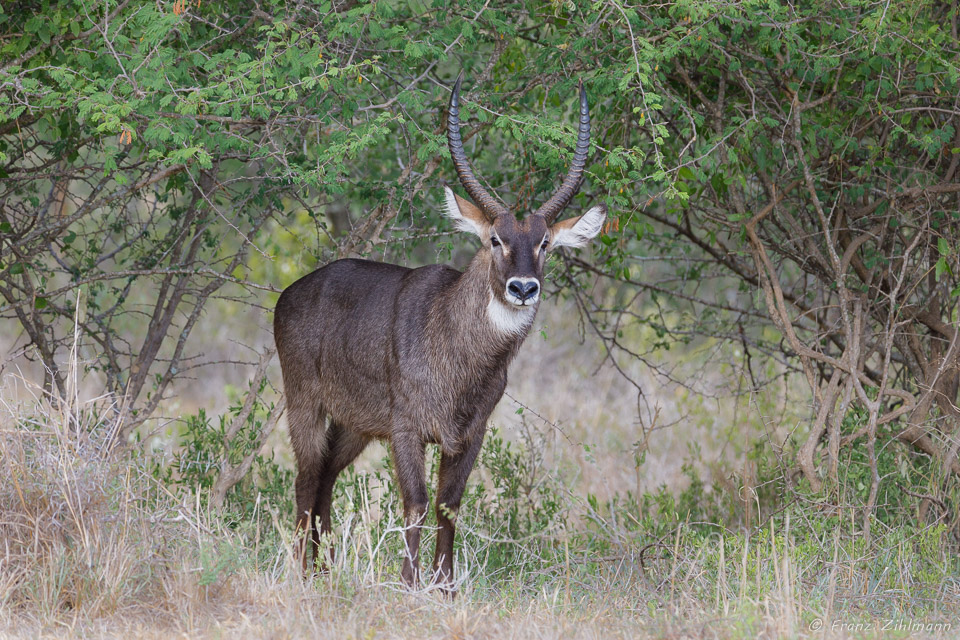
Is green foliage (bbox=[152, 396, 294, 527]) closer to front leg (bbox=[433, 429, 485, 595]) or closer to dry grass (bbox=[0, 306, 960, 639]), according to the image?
dry grass (bbox=[0, 306, 960, 639])

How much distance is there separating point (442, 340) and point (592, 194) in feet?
6.14

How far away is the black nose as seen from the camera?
4914mm

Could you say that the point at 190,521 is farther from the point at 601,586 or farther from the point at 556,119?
the point at 556,119

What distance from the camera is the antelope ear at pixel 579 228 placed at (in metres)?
5.40

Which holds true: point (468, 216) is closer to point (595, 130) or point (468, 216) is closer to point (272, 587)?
point (595, 130)

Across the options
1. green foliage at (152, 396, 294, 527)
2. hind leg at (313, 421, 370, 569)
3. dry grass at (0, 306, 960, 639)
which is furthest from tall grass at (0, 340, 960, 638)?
green foliage at (152, 396, 294, 527)

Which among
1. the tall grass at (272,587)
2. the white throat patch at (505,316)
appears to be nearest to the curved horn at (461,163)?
the white throat patch at (505,316)

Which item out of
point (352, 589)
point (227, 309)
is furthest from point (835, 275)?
point (227, 309)

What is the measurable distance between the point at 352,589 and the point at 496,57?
10.4ft

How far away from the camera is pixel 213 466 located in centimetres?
636

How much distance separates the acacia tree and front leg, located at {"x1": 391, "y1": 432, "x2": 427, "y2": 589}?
1.33 m

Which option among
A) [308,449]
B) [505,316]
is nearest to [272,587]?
[505,316]

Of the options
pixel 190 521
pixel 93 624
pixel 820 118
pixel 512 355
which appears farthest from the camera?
pixel 820 118

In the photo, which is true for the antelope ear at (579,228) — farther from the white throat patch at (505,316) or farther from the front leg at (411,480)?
the front leg at (411,480)
